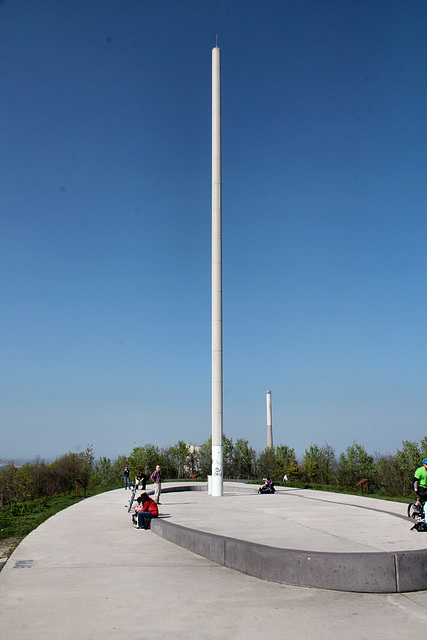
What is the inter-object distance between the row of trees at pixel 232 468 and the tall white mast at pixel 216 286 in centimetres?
1150

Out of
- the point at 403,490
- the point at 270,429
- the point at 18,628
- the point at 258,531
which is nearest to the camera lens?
the point at 18,628

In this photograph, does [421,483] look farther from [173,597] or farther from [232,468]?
[232,468]

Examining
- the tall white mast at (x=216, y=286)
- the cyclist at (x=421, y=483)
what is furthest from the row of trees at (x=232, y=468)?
the cyclist at (x=421, y=483)

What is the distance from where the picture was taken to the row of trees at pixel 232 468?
3991 cm

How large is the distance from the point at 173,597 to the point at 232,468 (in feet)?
191

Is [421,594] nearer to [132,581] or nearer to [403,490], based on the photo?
[132,581]

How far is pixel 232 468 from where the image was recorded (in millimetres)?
63531

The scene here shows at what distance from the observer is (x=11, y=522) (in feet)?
57.5

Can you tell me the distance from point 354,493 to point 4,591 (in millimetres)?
22428

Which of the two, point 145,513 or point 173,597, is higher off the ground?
point 145,513

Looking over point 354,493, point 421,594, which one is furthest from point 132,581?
point 354,493

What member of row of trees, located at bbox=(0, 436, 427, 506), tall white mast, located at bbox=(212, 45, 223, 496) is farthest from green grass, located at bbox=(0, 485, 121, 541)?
row of trees, located at bbox=(0, 436, 427, 506)

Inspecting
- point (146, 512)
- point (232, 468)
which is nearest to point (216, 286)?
point (146, 512)

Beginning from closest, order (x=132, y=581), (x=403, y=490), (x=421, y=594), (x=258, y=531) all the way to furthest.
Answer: (x=421, y=594)
(x=132, y=581)
(x=258, y=531)
(x=403, y=490)
